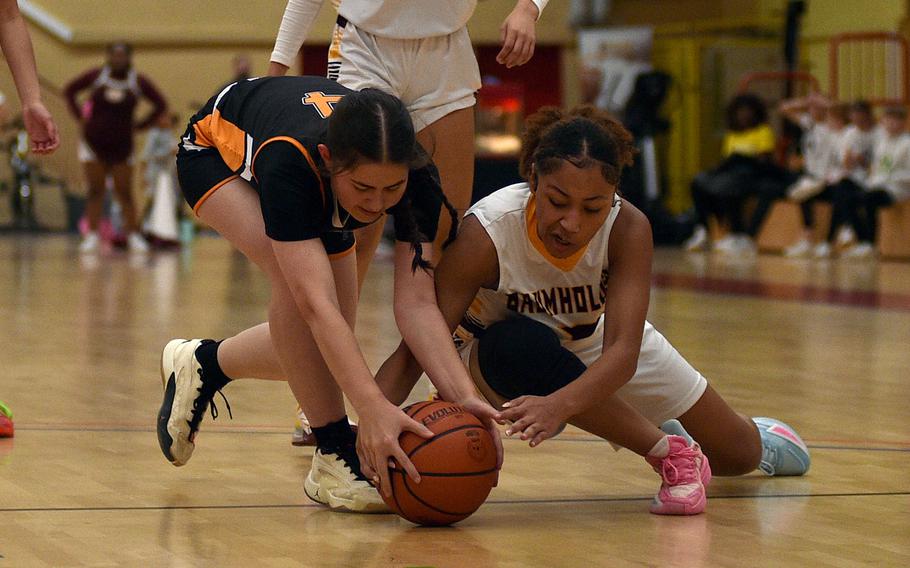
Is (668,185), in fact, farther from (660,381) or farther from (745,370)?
(660,381)

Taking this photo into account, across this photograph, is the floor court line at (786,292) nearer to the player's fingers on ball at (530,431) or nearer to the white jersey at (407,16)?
the white jersey at (407,16)

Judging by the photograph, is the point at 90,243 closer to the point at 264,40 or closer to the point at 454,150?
the point at 264,40

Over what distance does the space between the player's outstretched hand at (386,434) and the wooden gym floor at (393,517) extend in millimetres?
112

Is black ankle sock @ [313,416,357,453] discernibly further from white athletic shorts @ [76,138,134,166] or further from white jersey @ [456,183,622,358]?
white athletic shorts @ [76,138,134,166]

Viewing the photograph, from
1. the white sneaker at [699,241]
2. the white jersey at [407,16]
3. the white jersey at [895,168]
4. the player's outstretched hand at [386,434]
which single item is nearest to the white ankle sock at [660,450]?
the player's outstretched hand at [386,434]

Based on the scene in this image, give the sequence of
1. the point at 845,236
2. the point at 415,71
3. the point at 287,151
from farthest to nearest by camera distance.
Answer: the point at 845,236
the point at 415,71
the point at 287,151

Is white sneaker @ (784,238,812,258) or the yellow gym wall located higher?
the yellow gym wall

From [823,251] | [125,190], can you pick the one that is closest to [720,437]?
[823,251]

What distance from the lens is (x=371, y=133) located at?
2.57 metres

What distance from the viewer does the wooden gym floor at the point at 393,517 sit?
8.11 feet

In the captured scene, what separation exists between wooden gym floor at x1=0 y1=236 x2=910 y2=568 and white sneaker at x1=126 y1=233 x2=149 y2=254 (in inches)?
240

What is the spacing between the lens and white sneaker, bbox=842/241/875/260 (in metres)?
12.1

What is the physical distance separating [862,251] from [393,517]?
32.7 feet

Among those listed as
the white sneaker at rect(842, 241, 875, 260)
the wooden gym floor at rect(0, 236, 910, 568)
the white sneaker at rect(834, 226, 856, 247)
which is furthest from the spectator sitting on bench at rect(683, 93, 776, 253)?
the wooden gym floor at rect(0, 236, 910, 568)
